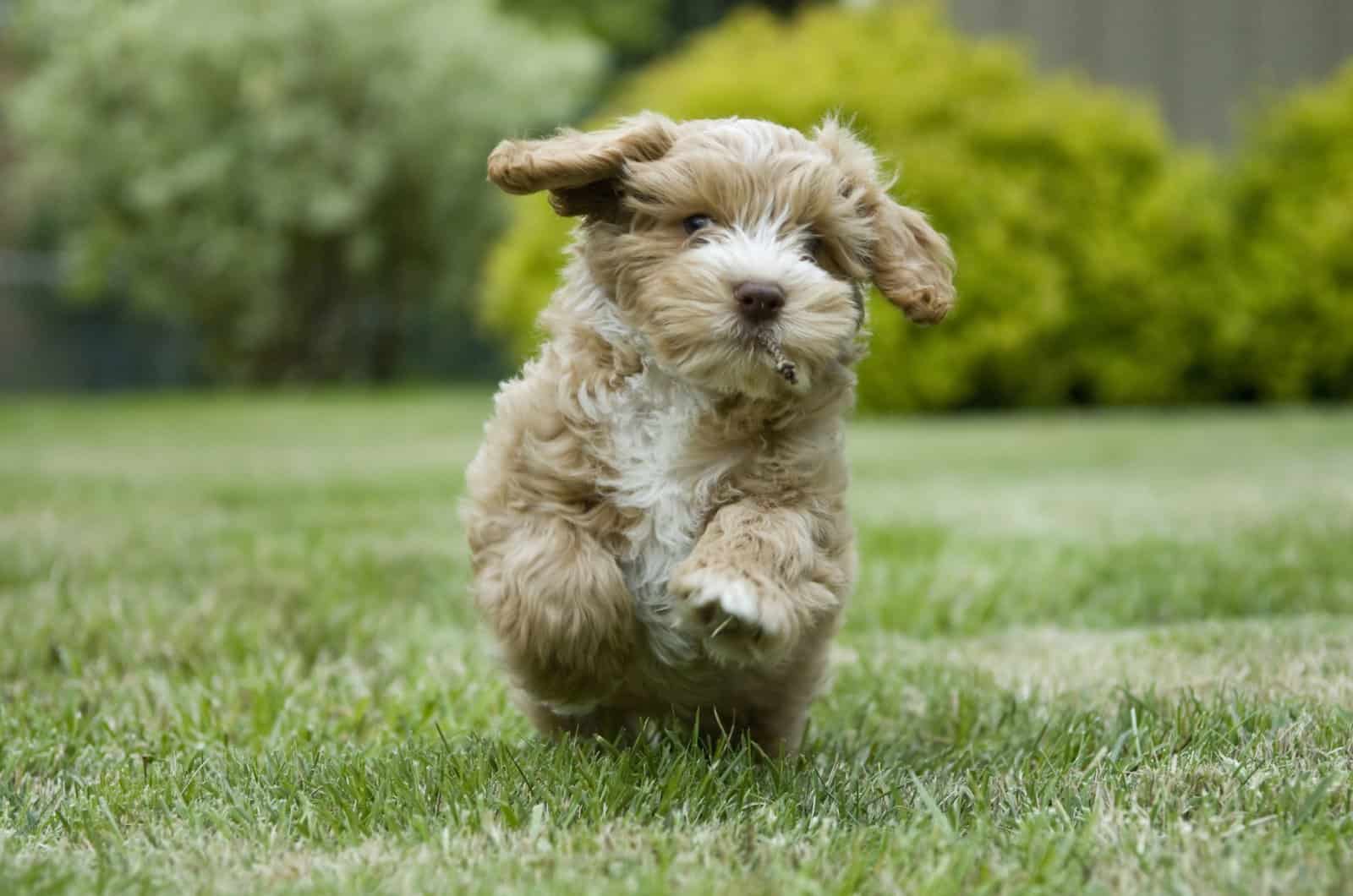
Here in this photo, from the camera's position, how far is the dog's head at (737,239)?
275 centimetres

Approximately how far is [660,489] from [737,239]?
0.50 meters

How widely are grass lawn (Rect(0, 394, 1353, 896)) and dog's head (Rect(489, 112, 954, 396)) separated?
A: 2.60 feet

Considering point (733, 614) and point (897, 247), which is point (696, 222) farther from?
point (733, 614)

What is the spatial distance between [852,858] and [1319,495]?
5.85 m

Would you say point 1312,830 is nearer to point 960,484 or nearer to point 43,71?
point 960,484

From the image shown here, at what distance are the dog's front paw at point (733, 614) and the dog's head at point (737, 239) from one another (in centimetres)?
42

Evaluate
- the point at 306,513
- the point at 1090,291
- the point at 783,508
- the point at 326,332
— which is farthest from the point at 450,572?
the point at 326,332

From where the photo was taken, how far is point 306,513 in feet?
23.4

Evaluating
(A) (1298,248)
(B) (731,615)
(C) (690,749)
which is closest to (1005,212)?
(A) (1298,248)

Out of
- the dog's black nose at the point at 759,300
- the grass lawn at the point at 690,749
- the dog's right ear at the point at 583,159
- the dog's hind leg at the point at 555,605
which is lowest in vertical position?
the grass lawn at the point at 690,749

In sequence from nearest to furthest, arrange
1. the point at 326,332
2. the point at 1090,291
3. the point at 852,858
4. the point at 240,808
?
the point at 852,858 < the point at 240,808 < the point at 1090,291 < the point at 326,332

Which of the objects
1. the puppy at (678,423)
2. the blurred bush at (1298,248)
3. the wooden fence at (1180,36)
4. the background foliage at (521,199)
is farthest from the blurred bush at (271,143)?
the puppy at (678,423)

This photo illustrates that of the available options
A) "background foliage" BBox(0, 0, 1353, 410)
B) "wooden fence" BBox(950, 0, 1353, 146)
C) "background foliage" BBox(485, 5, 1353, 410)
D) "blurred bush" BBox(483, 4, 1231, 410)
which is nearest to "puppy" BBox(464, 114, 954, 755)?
"background foliage" BBox(0, 0, 1353, 410)

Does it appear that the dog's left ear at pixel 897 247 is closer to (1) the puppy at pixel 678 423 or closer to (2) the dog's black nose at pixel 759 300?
(1) the puppy at pixel 678 423
